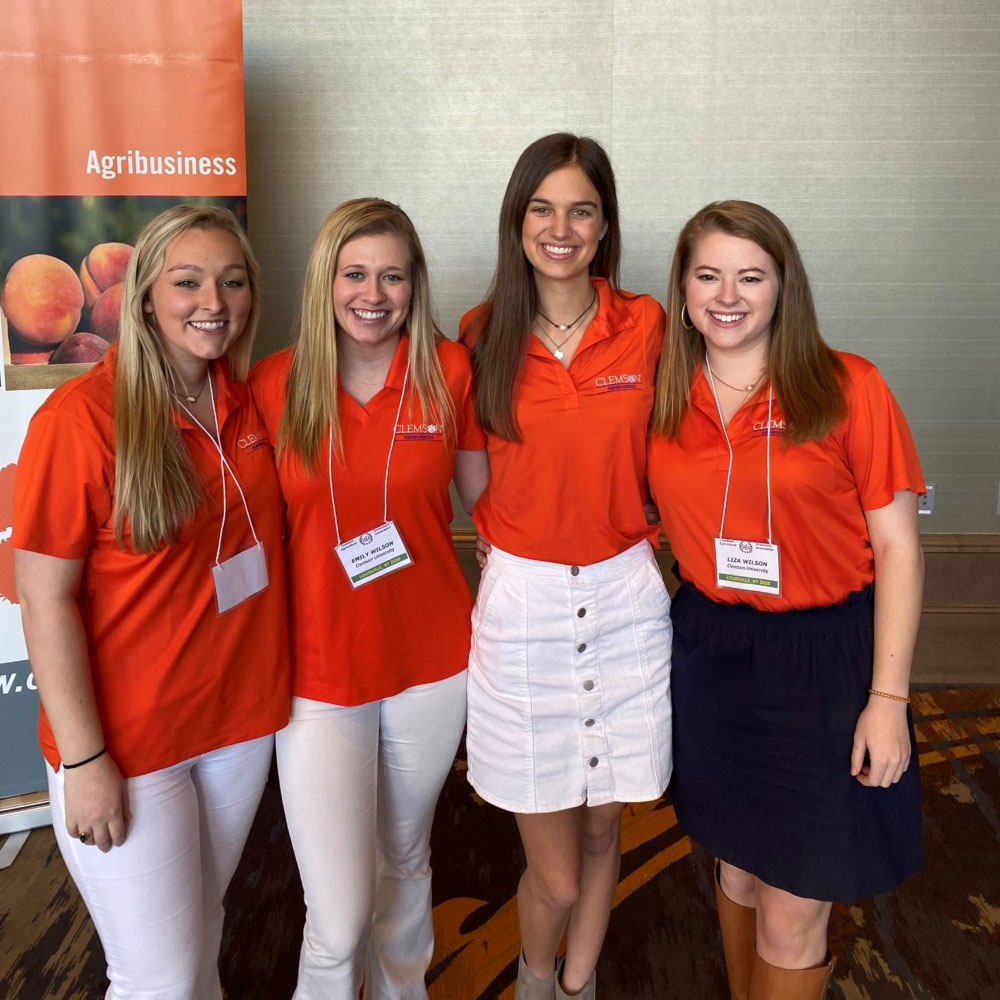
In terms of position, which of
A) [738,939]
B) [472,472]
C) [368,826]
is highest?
[472,472]

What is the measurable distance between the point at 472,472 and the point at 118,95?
1.58m

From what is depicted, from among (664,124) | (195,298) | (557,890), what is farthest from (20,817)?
(664,124)

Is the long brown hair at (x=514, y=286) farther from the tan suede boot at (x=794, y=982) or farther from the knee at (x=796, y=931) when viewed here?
the tan suede boot at (x=794, y=982)

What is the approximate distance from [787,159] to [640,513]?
225 cm

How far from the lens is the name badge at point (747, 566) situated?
5.34 feet

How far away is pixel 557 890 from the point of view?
75.2 inches

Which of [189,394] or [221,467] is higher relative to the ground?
[189,394]

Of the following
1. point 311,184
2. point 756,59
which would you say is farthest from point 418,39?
point 756,59

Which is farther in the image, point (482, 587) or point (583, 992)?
point (583, 992)

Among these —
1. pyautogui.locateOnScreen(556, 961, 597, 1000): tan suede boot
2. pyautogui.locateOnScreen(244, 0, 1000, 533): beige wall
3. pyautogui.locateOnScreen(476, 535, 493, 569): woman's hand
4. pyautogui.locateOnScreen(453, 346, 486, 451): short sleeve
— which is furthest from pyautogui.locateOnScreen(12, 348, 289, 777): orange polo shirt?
pyautogui.locateOnScreen(244, 0, 1000, 533): beige wall

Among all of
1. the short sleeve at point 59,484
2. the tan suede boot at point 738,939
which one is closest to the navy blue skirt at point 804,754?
the tan suede boot at point 738,939

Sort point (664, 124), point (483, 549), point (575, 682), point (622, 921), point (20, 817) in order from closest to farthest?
point (575, 682) < point (483, 549) < point (622, 921) < point (20, 817) < point (664, 124)

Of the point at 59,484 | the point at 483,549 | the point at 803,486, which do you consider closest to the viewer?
the point at 59,484

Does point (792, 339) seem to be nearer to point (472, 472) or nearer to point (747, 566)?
point (747, 566)
